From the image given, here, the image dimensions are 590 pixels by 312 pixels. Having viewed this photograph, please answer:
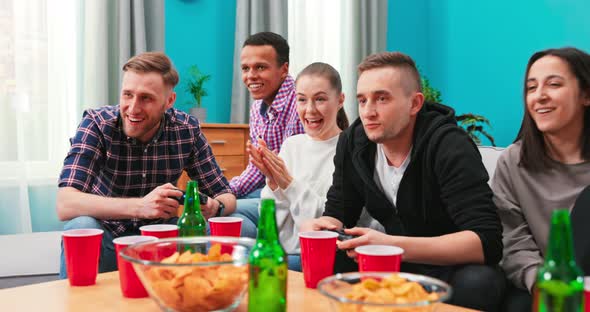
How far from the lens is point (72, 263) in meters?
1.24

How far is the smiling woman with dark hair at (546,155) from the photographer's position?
5.36 feet

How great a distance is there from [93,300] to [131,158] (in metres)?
1.06

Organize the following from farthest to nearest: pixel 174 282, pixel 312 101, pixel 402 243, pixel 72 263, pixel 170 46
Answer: pixel 170 46
pixel 312 101
pixel 402 243
pixel 72 263
pixel 174 282

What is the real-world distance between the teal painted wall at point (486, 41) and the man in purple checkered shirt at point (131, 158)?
3172 mm

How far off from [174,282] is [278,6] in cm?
367

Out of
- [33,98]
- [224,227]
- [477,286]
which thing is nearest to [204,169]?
[224,227]

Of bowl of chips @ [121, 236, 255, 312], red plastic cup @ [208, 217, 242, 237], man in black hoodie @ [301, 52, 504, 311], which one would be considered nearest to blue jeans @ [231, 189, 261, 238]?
man in black hoodie @ [301, 52, 504, 311]

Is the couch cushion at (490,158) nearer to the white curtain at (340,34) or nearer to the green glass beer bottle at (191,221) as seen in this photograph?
the green glass beer bottle at (191,221)

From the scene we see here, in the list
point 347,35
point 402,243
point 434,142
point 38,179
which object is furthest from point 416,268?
point 347,35

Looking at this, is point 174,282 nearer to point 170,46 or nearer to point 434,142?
point 434,142

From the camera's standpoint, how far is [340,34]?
16.2 ft

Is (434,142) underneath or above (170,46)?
underneath

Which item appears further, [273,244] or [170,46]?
[170,46]

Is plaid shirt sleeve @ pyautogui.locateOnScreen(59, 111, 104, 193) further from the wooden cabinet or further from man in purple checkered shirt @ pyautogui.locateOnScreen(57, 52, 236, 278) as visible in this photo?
the wooden cabinet
